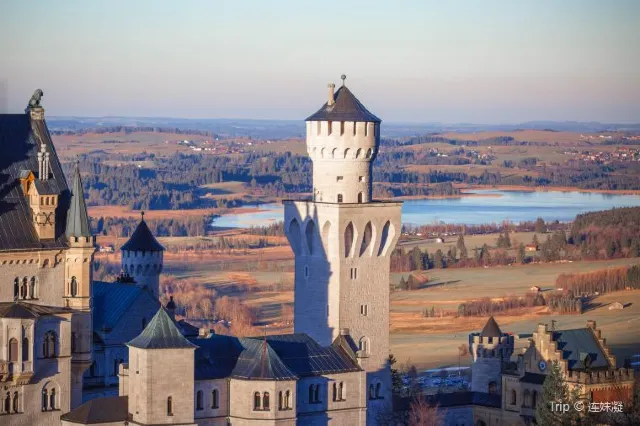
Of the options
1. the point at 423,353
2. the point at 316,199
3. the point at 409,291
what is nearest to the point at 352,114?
the point at 316,199

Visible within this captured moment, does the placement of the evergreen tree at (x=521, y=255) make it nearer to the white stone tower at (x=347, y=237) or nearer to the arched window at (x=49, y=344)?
the white stone tower at (x=347, y=237)

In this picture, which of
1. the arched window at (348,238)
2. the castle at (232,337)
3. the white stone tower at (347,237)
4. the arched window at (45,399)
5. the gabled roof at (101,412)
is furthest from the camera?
the arched window at (348,238)

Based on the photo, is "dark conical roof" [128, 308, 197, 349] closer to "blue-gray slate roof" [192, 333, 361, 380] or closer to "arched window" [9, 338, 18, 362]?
"blue-gray slate roof" [192, 333, 361, 380]

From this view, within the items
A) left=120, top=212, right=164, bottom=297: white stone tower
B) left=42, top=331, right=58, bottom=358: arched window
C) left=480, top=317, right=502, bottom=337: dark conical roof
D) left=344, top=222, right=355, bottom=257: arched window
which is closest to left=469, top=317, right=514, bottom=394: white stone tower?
left=480, top=317, right=502, bottom=337: dark conical roof

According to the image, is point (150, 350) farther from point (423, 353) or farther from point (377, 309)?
point (423, 353)

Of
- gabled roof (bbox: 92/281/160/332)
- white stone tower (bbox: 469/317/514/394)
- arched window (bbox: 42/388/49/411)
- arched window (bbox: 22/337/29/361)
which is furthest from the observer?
white stone tower (bbox: 469/317/514/394)

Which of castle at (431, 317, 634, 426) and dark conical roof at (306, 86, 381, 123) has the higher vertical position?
dark conical roof at (306, 86, 381, 123)

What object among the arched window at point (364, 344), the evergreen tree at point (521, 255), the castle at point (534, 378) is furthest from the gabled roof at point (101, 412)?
the evergreen tree at point (521, 255)
